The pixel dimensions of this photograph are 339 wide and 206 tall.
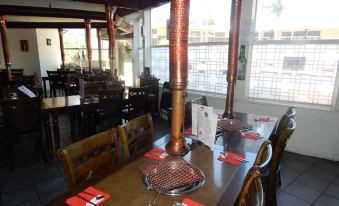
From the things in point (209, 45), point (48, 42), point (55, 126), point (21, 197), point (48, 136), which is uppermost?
point (48, 42)

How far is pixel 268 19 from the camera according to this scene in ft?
10.3

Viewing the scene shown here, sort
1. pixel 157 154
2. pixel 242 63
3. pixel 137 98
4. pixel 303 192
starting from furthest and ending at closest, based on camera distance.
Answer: pixel 137 98, pixel 242 63, pixel 303 192, pixel 157 154

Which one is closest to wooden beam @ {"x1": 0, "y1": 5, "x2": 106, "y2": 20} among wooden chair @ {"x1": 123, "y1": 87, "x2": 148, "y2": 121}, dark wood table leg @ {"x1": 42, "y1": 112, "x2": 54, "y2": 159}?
wooden chair @ {"x1": 123, "y1": 87, "x2": 148, "y2": 121}

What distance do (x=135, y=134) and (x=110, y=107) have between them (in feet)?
5.52

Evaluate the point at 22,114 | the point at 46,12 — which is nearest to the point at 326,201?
the point at 22,114

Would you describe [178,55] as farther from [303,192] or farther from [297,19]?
[297,19]

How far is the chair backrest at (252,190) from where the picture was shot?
80cm

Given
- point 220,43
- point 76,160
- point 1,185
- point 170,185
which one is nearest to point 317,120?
point 220,43

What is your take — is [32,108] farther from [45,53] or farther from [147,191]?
[45,53]

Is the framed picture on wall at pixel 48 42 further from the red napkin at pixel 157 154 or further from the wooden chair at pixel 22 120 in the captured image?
the red napkin at pixel 157 154

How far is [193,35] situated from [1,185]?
3561 millimetres

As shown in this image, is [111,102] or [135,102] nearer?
[111,102]

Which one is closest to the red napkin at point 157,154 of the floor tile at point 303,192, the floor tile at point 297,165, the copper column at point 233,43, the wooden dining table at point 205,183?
the wooden dining table at point 205,183

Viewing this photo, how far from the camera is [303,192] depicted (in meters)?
2.25
